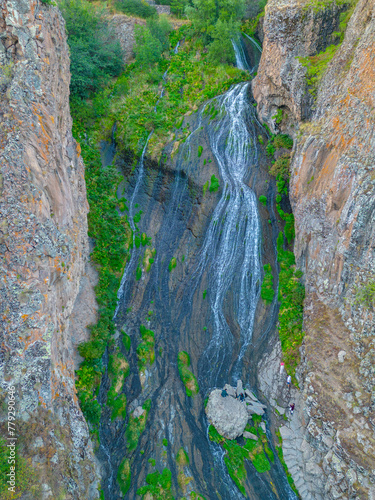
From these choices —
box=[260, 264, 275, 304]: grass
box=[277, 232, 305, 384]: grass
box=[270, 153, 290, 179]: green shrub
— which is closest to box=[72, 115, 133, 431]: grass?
box=[260, 264, 275, 304]: grass

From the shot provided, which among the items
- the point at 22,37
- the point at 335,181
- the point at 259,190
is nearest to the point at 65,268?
the point at 22,37

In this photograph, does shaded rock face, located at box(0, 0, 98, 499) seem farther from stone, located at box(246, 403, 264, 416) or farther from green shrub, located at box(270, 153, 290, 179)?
green shrub, located at box(270, 153, 290, 179)

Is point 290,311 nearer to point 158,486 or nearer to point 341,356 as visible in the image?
point 341,356

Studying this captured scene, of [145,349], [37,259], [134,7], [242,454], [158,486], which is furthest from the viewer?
[134,7]

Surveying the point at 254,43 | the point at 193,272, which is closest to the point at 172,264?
the point at 193,272

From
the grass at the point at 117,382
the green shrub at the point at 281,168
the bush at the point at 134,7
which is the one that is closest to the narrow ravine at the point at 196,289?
the grass at the point at 117,382

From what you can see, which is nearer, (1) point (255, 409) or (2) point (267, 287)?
(1) point (255, 409)
